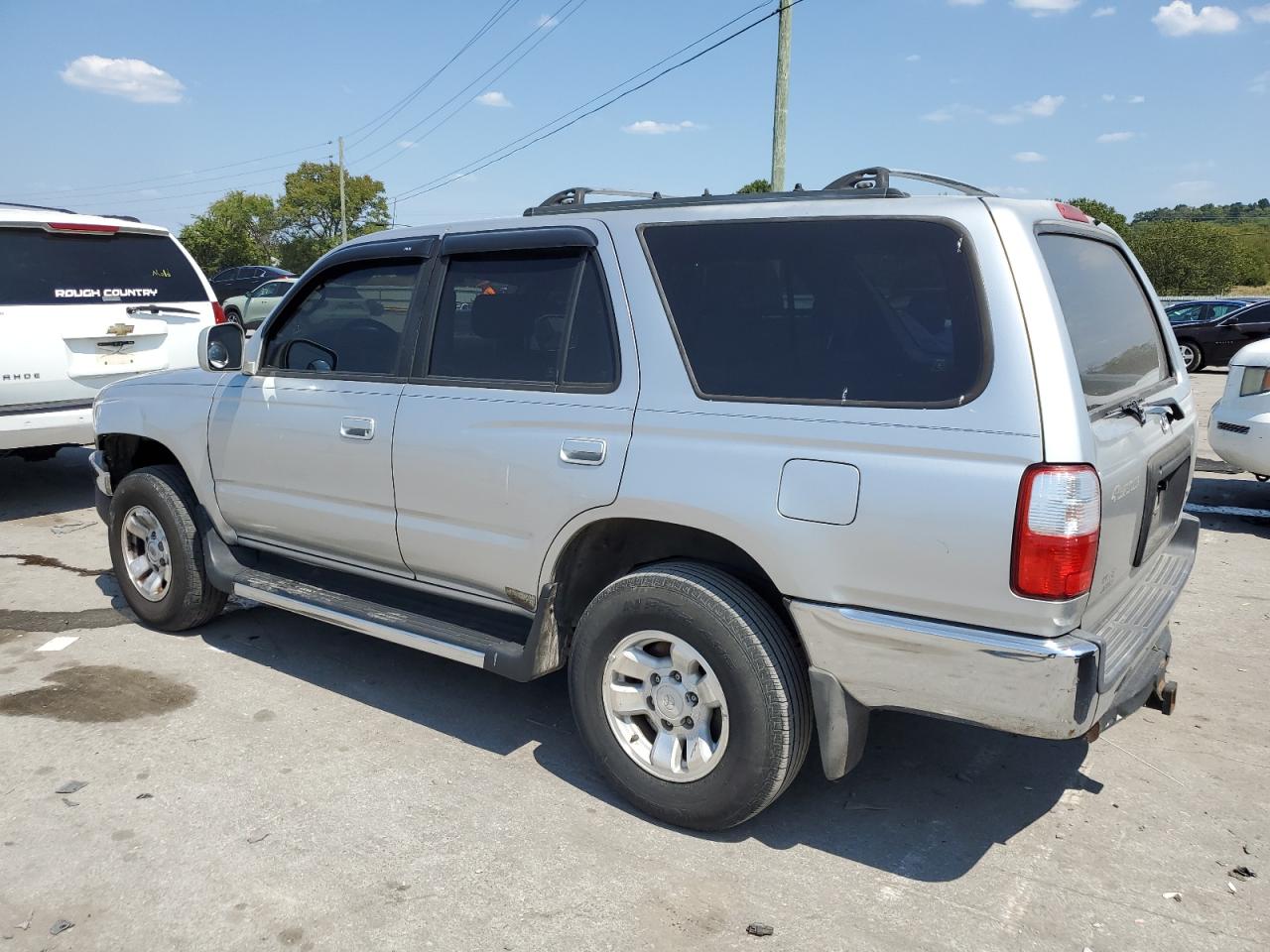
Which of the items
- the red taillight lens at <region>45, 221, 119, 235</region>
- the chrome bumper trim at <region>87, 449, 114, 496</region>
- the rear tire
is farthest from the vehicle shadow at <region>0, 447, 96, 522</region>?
the rear tire

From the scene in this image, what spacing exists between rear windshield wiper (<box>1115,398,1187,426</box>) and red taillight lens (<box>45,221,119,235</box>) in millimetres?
7174

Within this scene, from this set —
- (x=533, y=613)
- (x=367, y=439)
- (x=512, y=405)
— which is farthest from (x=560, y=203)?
(x=533, y=613)

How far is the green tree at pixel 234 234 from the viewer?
201 ft

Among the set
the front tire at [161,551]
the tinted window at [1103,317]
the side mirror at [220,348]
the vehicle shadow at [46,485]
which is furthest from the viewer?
the vehicle shadow at [46,485]

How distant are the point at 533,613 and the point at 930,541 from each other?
1486 millimetres

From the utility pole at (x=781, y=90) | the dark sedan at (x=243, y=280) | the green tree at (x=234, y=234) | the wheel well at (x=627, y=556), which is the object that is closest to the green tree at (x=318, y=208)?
the green tree at (x=234, y=234)

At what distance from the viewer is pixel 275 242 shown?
230 feet

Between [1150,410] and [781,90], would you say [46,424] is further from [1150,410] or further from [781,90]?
[781,90]

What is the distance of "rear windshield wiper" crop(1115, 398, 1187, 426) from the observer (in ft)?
10.0

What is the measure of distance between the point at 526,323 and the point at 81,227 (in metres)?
5.37

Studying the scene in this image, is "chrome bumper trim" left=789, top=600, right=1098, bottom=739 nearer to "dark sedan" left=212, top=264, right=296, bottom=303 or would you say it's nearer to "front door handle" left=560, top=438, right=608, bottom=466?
"front door handle" left=560, top=438, right=608, bottom=466

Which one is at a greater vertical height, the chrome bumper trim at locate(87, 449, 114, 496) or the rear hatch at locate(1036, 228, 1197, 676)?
the rear hatch at locate(1036, 228, 1197, 676)

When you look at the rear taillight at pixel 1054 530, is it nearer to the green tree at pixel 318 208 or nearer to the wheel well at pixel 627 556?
the wheel well at pixel 627 556

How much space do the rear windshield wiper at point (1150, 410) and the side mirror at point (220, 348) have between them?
367cm
